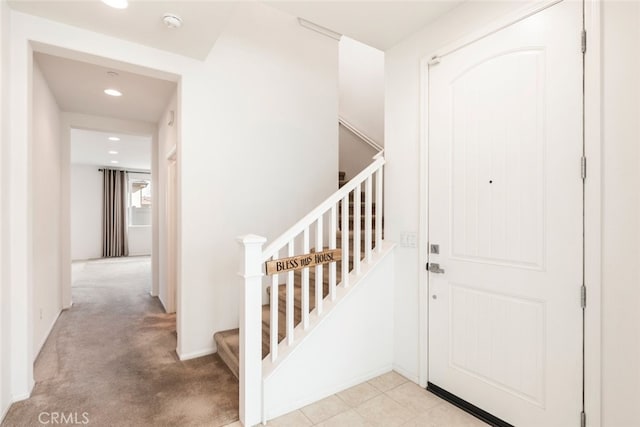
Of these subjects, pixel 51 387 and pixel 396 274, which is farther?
pixel 396 274

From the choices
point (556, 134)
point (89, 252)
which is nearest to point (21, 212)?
point (556, 134)

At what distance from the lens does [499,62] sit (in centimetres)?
184

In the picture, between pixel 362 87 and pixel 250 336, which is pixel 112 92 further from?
pixel 362 87

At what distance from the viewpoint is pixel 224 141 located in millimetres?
2971

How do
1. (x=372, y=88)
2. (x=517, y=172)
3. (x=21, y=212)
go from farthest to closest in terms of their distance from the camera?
(x=372, y=88) < (x=21, y=212) < (x=517, y=172)

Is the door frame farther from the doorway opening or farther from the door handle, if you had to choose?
the doorway opening

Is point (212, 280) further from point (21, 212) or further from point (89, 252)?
point (89, 252)

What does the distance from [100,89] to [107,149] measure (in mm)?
3941

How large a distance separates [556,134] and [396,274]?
1.40 m

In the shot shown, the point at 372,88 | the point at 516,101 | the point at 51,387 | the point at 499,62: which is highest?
the point at 372,88

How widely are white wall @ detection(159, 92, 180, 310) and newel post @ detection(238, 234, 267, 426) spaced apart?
7.78 ft
